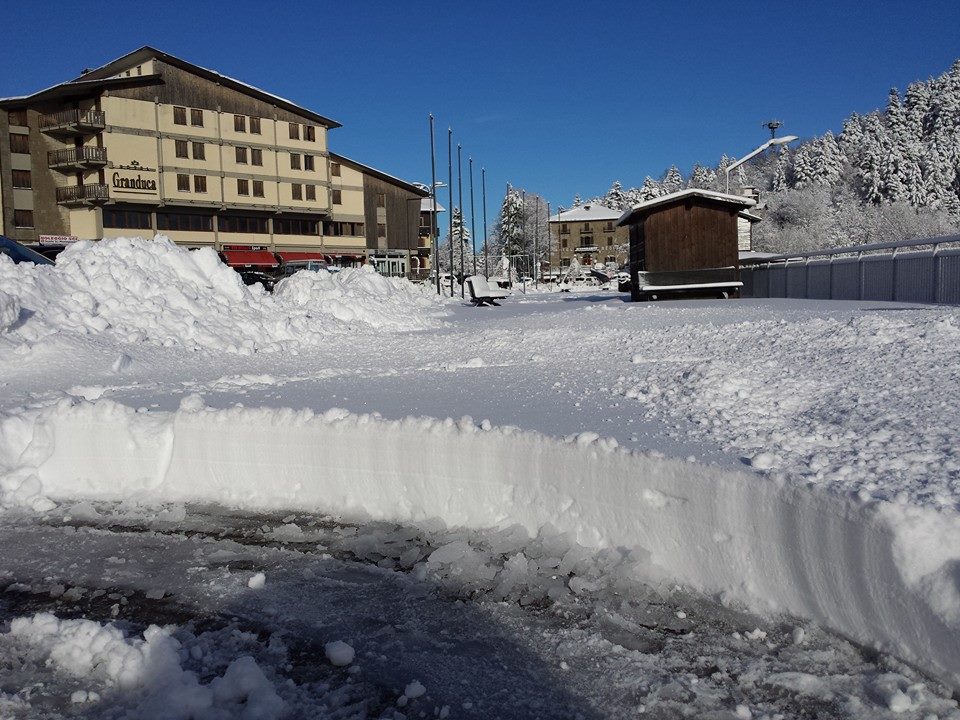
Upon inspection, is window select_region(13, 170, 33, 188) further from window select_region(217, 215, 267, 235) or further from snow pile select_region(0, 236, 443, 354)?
snow pile select_region(0, 236, 443, 354)

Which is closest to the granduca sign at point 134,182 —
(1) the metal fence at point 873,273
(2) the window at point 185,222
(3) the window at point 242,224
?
(2) the window at point 185,222

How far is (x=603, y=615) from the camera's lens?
4.15m

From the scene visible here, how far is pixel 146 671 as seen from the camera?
3.53m

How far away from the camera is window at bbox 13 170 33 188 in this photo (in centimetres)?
4816

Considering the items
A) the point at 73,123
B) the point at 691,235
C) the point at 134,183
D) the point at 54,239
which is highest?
the point at 73,123

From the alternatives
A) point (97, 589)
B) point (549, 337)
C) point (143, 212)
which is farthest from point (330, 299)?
point (143, 212)

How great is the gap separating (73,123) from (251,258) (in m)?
13.5

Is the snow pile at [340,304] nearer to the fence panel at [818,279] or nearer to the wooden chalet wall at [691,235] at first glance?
the wooden chalet wall at [691,235]

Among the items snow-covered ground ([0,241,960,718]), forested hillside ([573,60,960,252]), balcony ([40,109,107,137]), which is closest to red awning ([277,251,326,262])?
balcony ([40,109,107,137])

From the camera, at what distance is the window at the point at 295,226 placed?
57650 mm

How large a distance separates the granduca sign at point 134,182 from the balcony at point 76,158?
121cm

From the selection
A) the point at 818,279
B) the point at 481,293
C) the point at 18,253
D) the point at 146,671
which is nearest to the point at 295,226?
the point at 481,293

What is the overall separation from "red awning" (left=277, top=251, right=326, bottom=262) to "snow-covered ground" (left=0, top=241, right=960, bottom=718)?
49437mm

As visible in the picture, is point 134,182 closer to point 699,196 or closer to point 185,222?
point 185,222
